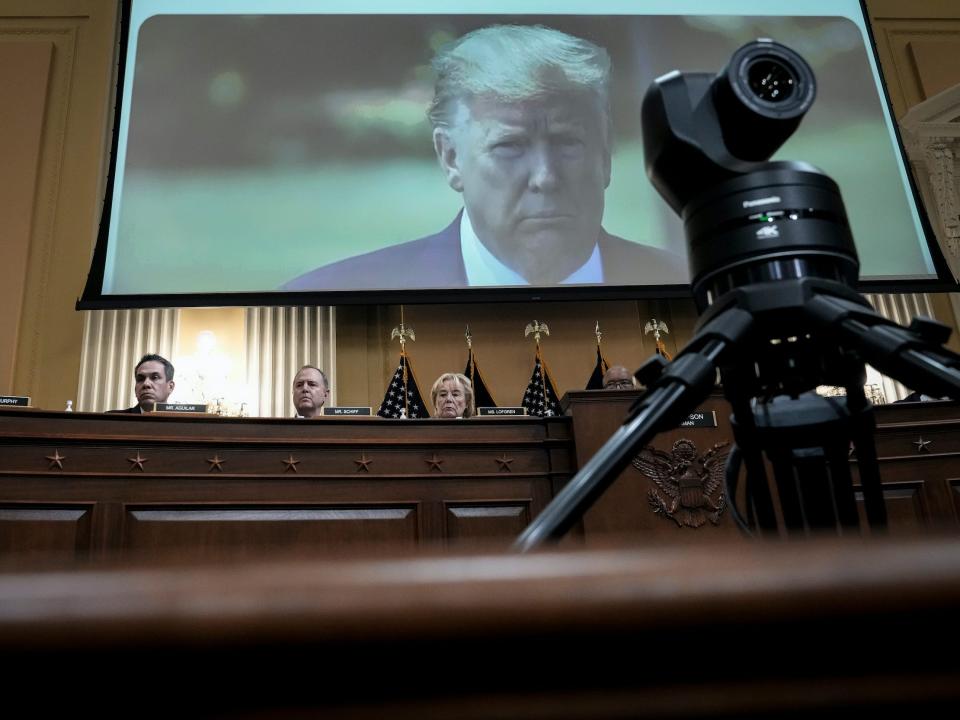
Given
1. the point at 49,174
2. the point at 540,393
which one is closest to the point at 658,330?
the point at 540,393

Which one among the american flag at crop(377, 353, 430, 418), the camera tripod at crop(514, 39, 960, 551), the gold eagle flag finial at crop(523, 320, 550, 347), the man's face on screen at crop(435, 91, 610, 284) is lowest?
the camera tripod at crop(514, 39, 960, 551)

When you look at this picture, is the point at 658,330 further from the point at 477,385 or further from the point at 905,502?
the point at 905,502

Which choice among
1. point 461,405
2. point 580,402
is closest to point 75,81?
point 461,405

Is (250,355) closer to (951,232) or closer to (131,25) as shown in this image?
(131,25)

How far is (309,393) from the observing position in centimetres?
428

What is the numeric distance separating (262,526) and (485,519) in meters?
0.76

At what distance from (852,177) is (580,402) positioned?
160 inches

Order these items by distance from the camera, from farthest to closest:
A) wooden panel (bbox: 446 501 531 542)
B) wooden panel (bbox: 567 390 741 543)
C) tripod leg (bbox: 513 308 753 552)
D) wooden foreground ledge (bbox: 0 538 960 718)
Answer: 1. wooden panel (bbox: 446 501 531 542)
2. wooden panel (bbox: 567 390 741 543)
3. tripod leg (bbox: 513 308 753 552)
4. wooden foreground ledge (bbox: 0 538 960 718)

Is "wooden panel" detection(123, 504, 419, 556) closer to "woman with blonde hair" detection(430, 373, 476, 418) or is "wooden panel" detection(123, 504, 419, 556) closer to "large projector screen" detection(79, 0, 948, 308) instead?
"woman with blonde hair" detection(430, 373, 476, 418)

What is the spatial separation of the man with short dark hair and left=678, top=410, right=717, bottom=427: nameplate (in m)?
2.03

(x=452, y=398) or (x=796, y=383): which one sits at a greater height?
(x=452, y=398)

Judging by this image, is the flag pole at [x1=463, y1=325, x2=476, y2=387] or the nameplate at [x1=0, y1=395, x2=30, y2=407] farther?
the flag pole at [x1=463, y1=325, x2=476, y2=387]

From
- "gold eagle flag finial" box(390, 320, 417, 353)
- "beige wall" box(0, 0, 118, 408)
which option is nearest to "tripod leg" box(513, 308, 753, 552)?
"gold eagle flag finial" box(390, 320, 417, 353)

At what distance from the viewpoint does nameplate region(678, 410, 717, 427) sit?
2980mm
